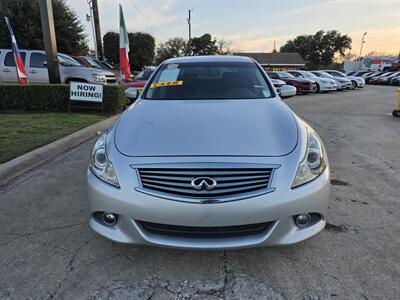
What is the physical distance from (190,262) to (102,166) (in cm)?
101

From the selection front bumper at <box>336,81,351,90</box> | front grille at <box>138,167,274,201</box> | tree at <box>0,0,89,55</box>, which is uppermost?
tree at <box>0,0,89,55</box>

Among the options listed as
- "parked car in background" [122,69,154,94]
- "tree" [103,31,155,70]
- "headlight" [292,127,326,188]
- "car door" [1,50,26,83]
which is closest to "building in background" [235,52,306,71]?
"tree" [103,31,155,70]

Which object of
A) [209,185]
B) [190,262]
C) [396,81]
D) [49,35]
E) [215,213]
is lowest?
[396,81]

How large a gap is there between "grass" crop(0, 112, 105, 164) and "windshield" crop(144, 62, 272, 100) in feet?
8.82

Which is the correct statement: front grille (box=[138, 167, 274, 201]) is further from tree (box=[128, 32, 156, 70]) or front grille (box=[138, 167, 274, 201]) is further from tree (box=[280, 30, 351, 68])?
tree (box=[280, 30, 351, 68])

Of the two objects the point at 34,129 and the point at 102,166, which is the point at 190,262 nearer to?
the point at 102,166

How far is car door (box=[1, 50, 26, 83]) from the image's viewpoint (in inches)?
468

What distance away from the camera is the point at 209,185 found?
2047mm

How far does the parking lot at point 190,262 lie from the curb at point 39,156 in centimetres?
62

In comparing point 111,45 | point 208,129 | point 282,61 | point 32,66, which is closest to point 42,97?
point 32,66

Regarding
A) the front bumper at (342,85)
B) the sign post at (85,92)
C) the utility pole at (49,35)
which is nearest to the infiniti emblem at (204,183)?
the sign post at (85,92)

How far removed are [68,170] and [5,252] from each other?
2063 mm

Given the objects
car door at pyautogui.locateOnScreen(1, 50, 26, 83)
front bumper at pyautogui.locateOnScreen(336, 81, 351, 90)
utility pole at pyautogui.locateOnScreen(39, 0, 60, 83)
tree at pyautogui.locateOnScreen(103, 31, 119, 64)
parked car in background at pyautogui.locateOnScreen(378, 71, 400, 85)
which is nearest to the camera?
utility pole at pyautogui.locateOnScreen(39, 0, 60, 83)

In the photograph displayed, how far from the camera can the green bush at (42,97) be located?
349 inches
